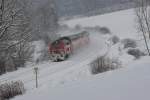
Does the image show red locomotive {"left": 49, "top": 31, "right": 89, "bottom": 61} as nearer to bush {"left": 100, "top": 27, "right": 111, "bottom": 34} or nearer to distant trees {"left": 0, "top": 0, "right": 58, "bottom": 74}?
distant trees {"left": 0, "top": 0, "right": 58, "bottom": 74}

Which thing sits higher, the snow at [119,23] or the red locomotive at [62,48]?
the snow at [119,23]

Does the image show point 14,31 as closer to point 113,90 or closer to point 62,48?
point 113,90

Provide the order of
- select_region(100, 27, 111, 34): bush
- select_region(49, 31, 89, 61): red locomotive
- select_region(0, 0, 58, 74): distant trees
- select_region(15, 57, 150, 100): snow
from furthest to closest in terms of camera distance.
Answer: select_region(100, 27, 111, 34): bush, select_region(49, 31, 89, 61): red locomotive, select_region(0, 0, 58, 74): distant trees, select_region(15, 57, 150, 100): snow

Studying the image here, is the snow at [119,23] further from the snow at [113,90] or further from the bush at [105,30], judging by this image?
the snow at [113,90]

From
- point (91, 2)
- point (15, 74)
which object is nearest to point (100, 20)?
point (91, 2)

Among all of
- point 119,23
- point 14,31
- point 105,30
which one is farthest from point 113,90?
point 119,23

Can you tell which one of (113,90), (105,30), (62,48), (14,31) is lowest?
(62,48)

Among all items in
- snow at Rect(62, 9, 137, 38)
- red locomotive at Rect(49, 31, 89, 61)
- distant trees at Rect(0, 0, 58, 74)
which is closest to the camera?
distant trees at Rect(0, 0, 58, 74)

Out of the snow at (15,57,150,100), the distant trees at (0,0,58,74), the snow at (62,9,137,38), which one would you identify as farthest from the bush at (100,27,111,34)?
the snow at (15,57,150,100)

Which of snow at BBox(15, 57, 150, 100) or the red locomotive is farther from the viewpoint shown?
the red locomotive

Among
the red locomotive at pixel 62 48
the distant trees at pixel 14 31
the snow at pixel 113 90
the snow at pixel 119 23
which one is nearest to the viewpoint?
the snow at pixel 113 90

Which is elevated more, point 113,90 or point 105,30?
point 105,30

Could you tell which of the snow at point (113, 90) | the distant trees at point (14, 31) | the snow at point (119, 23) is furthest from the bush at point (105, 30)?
the snow at point (113, 90)

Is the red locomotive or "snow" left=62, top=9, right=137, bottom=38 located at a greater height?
"snow" left=62, top=9, right=137, bottom=38
